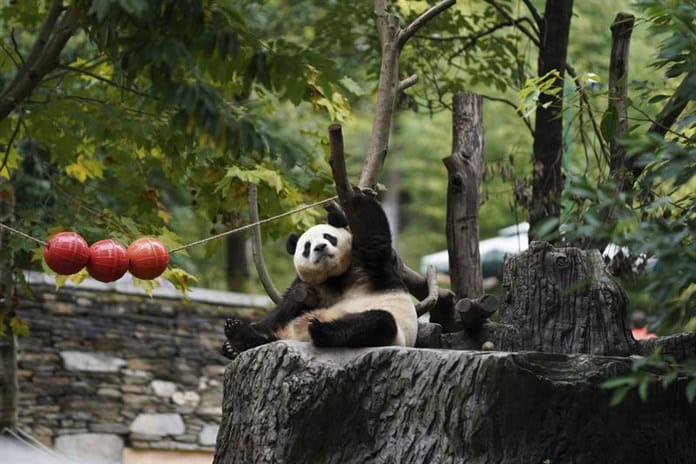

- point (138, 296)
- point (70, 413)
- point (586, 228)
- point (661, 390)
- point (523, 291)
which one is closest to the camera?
point (586, 228)

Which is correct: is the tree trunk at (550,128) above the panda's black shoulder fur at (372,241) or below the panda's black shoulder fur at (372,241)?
above

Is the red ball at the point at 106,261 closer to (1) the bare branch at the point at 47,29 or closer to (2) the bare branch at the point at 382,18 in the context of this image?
(1) the bare branch at the point at 47,29

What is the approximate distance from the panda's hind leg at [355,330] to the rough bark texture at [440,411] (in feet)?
0.17

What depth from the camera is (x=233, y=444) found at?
432 centimetres

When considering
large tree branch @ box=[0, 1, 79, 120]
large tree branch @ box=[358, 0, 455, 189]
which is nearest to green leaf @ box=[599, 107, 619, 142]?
large tree branch @ box=[358, 0, 455, 189]

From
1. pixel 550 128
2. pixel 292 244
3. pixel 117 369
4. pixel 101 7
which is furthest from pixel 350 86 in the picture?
pixel 117 369

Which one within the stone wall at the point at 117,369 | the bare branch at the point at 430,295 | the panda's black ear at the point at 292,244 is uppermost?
the panda's black ear at the point at 292,244

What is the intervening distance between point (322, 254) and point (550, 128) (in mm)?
2182

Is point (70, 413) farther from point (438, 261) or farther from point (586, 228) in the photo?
point (586, 228)

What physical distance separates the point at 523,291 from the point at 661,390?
2.92 feet

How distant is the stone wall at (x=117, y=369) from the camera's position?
9305 millimetres


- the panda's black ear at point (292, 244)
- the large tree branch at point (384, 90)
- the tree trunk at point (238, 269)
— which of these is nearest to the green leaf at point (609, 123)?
the large tree branch at point (384, 90)

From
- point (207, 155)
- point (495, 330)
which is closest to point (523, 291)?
point (495, 330)

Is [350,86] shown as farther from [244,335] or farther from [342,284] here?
[244,335]
